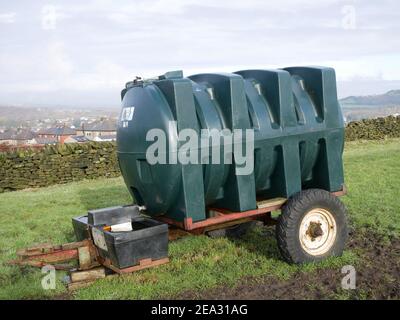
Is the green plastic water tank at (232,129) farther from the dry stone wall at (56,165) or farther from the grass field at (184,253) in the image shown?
the dry stone wall at (56,165)

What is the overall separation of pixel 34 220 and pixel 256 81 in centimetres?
573

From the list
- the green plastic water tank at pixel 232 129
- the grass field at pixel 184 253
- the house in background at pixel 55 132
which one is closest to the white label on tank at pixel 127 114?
the green plastic water tank at pixel 232 129

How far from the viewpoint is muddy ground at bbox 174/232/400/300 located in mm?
4770

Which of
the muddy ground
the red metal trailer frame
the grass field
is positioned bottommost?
the muddy ground

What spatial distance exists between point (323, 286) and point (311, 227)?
0.79 meters

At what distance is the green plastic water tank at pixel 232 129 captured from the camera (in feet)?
16.3

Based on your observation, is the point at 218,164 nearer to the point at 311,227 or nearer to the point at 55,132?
the point at 311,227

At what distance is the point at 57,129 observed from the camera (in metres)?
38.7

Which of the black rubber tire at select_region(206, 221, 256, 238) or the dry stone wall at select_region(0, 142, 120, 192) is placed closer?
the black rubber tire at select_region(206, 221, 256, 238)

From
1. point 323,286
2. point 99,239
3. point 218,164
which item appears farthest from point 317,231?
point 99,239

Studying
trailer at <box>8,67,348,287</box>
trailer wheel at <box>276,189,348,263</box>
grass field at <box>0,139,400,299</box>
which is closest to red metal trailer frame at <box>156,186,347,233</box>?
trailer at <box>8,67,348,287</box>

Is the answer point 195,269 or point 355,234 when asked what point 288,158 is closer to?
point 195,269

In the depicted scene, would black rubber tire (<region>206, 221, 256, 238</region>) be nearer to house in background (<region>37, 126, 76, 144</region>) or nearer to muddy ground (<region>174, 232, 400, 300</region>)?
muddy ground (<region>174, 232, 400, 300</region>)

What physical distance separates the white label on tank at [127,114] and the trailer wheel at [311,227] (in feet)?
6.87
